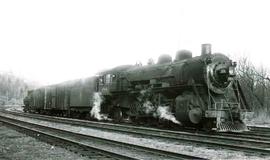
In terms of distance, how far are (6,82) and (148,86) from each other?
128806 millimetres

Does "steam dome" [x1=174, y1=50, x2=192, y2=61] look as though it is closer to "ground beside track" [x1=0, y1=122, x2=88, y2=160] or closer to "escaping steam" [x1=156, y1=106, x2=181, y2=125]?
"escaping steam" [x1=156, y1=106, x2=181, y2=125]

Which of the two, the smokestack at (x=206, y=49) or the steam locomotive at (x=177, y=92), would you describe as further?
the smokestack at (x=206, y=49)

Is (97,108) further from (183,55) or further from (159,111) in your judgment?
(183,55)

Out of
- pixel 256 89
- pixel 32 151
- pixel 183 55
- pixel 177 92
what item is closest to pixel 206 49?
pixel 183 55

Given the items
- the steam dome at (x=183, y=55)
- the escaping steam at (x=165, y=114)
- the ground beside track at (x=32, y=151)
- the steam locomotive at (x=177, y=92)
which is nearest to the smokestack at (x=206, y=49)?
the steam locomotive at (x=177, y=92)

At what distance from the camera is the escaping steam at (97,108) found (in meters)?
19.3

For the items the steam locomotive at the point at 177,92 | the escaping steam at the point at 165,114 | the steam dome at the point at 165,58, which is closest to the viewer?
the steam locomotive at the point at 177,92

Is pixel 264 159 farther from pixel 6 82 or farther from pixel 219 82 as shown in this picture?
pixel 6 82

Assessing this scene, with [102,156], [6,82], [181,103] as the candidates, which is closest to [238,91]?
[181,103]

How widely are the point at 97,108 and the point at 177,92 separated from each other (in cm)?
670

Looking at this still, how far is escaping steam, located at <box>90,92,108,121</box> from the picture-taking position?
760 inches

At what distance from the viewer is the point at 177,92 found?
566 inches

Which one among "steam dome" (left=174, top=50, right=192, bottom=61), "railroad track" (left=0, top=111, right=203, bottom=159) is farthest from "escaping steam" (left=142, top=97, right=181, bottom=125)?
"railroad track" (left=0, top=111, right=203, bottom=159)

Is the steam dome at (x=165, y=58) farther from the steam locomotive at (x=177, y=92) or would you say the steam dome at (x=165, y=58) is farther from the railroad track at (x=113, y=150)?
the railroad track at (x=113, y=150)
